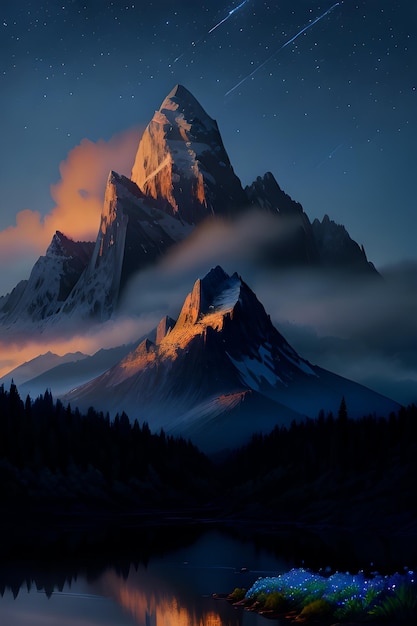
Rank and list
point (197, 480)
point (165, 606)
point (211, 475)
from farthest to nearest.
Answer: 1. point (211, 475)
2. point (197, 480)
3. point (165, 606)

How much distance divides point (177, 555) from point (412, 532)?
5129cm

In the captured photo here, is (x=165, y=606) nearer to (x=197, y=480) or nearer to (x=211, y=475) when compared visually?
(x=197, y=480)

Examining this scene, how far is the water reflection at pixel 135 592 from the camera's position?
3064 cm

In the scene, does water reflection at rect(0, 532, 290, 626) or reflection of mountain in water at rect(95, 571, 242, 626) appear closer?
reflection of mountain in water at rect(95, 571, 242, 626)

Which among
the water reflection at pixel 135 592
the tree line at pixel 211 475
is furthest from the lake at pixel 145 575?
the tree line at pixel 211 475

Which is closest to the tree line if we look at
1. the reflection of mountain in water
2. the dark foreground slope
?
the dark foreground slope

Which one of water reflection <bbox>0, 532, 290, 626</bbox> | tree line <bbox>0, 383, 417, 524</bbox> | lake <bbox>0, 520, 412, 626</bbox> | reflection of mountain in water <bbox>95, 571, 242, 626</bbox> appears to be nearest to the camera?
Result: reflection of mountain in water <bbox>95, 571, 242, 626</bbox>

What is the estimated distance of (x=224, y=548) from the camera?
76375 millimetres

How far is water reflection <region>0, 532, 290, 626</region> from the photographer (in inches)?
1206

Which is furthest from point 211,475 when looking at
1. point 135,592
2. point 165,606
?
point 165,606

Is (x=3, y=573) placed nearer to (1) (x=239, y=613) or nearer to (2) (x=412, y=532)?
(1) (x=239, y=613)

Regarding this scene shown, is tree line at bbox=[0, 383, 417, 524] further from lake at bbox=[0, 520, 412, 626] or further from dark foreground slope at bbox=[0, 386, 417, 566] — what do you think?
lake at bbox=[0, 520, 412, 626]

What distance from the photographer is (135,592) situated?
3956cm

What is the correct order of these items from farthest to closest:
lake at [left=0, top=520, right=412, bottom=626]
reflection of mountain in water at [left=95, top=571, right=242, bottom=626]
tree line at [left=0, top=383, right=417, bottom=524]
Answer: tree line at [left=0, top=383, right=417, bottom=524], lake at [left=0, top=520, right=412, bottom=626], reflection of mountain in water at [left=95, top=571, right=242, bottom=626]
